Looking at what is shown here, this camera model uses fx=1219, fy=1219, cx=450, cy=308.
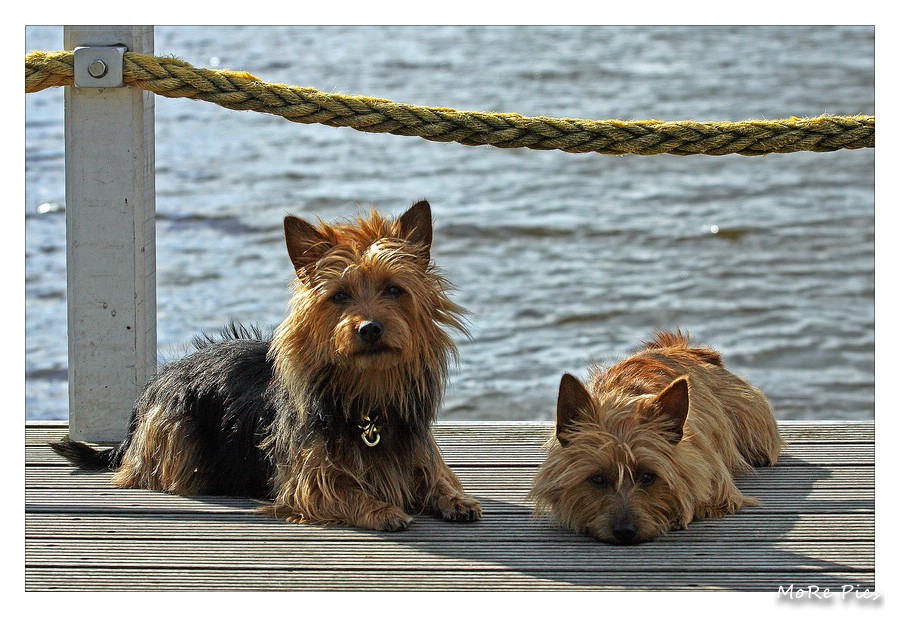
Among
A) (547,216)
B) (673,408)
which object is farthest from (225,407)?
(547,216)

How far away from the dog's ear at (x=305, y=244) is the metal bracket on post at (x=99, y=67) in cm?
121

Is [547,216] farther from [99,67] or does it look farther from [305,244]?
[305,244]

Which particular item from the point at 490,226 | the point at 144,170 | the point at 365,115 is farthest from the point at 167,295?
the point at 365,115

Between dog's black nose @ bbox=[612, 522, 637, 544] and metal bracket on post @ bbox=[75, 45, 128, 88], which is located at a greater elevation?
metal bracket on post @ bbox=[75, 45, 128, 88]

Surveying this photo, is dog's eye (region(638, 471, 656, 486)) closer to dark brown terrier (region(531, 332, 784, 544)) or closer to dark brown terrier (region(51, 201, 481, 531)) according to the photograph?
dark brown terrier (region(531, 332, 784, 544))

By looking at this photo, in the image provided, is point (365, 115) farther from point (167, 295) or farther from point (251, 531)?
point (167, 295)

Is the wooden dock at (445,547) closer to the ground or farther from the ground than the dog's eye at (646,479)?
closer to the ground

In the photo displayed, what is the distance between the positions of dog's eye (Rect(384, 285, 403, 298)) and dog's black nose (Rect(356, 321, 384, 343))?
0.15 meters

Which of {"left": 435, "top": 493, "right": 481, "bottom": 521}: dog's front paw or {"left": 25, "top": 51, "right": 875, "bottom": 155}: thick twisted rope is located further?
{"left": 25, "top": 51, "right": 875, "bottom": 155}: thick twisted rope

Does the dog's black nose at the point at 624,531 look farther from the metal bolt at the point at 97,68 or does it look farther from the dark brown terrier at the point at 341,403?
the metal bolt at the point at 97,68

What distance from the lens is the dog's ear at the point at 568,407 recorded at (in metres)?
4.34

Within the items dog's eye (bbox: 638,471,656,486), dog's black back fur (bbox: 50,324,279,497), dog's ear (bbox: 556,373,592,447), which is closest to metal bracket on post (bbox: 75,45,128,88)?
dog's black back fur (bbox: 50,324,279,497)

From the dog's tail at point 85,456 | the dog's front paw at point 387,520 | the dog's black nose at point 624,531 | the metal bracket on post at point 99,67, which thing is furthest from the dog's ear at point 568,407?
the metal bracket on post at point 99,67

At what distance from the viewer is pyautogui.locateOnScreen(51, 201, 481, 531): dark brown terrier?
421 cm
